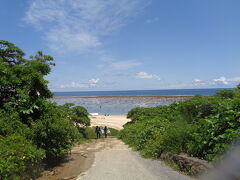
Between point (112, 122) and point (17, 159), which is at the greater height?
point (17, 159)


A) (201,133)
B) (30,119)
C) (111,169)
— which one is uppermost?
(30,119)

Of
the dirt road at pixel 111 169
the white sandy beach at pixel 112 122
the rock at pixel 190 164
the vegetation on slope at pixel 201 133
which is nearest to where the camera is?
the rock at pixel 190 164

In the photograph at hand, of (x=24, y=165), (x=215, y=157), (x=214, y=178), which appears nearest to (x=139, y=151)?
(x=215, y=157)

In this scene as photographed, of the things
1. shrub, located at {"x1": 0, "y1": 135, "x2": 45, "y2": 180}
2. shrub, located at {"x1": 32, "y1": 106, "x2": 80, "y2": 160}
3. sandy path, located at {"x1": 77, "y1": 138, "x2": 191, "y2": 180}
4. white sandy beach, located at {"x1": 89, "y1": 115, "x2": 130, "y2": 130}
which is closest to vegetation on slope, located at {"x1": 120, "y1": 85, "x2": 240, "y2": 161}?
sandy path, located at {"x1": 77, "y1": 138, "x2": 191, "y2": 180}

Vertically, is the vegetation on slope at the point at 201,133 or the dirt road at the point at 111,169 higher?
the vegetation on slope at the point at 201,133

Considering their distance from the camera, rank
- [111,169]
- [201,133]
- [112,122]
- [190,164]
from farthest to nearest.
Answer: [112,122] < [111,169] < [201,133] < [190,164]

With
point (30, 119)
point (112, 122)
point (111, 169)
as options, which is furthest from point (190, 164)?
point (112, 122)

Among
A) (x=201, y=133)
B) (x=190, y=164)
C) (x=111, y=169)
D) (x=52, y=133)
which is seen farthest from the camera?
(x=52, y=133)

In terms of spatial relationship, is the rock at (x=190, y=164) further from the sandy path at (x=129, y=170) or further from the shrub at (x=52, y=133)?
the shrub at (x=52, y=133)

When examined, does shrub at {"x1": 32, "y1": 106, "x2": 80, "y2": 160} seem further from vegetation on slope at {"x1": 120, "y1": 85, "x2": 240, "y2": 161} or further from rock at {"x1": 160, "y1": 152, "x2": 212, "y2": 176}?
rock at {"x1": 160, "y1": 152, "x2": 212, "y2": 176}

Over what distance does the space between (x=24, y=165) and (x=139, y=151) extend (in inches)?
273

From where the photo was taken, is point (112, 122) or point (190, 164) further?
point (112, 122)

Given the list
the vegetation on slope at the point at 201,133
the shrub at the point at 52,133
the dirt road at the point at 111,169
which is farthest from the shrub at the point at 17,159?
the vegetation on slope at the point at 201,133

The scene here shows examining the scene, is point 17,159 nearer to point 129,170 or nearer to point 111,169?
point 111,169
